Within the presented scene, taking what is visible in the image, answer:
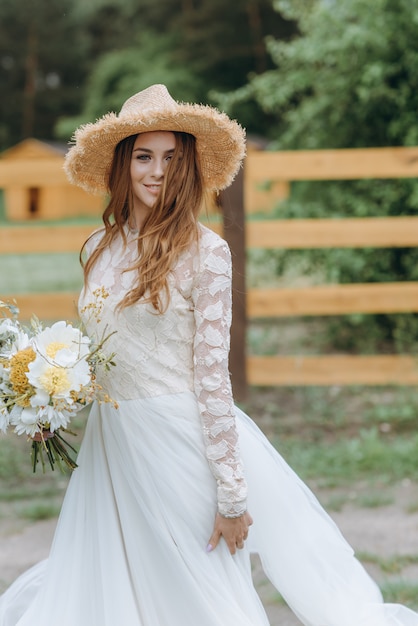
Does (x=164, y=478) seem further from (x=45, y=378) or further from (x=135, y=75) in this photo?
(x=135, y=75)

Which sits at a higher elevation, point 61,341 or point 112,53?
point 112,53

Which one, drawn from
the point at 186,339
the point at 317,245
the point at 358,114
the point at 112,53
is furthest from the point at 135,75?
the point at 186,339

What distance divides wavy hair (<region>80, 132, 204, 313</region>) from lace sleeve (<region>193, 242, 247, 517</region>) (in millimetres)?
105

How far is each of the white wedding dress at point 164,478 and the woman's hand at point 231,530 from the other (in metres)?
0.04

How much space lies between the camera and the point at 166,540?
8.08 ft

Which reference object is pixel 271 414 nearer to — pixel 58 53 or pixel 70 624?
pixel 70 624

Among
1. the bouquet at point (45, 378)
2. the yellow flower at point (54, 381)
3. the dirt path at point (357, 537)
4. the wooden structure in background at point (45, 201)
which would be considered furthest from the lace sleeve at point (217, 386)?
the wooden structure in background at point (45, 201)

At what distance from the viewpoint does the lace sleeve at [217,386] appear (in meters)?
2.38

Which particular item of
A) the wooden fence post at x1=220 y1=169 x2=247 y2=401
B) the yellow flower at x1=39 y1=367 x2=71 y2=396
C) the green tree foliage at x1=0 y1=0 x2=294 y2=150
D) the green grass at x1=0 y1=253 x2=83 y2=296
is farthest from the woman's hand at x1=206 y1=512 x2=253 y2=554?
the green tree foliage at x1=0 y1=0 x2=294 y2=150

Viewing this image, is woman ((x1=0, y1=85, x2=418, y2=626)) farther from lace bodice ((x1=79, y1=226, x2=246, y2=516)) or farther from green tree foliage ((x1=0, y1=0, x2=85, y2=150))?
green tree foliage ((x1=0, y1=0, x2=85, y2=150))

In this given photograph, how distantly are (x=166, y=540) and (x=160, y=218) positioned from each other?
0.90 metres

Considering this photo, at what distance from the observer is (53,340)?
2.27 meters

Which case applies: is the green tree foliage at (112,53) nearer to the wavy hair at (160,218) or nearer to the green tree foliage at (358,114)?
the green tree foliage at (358,114)

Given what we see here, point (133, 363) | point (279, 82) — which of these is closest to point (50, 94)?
point (279, 82)
